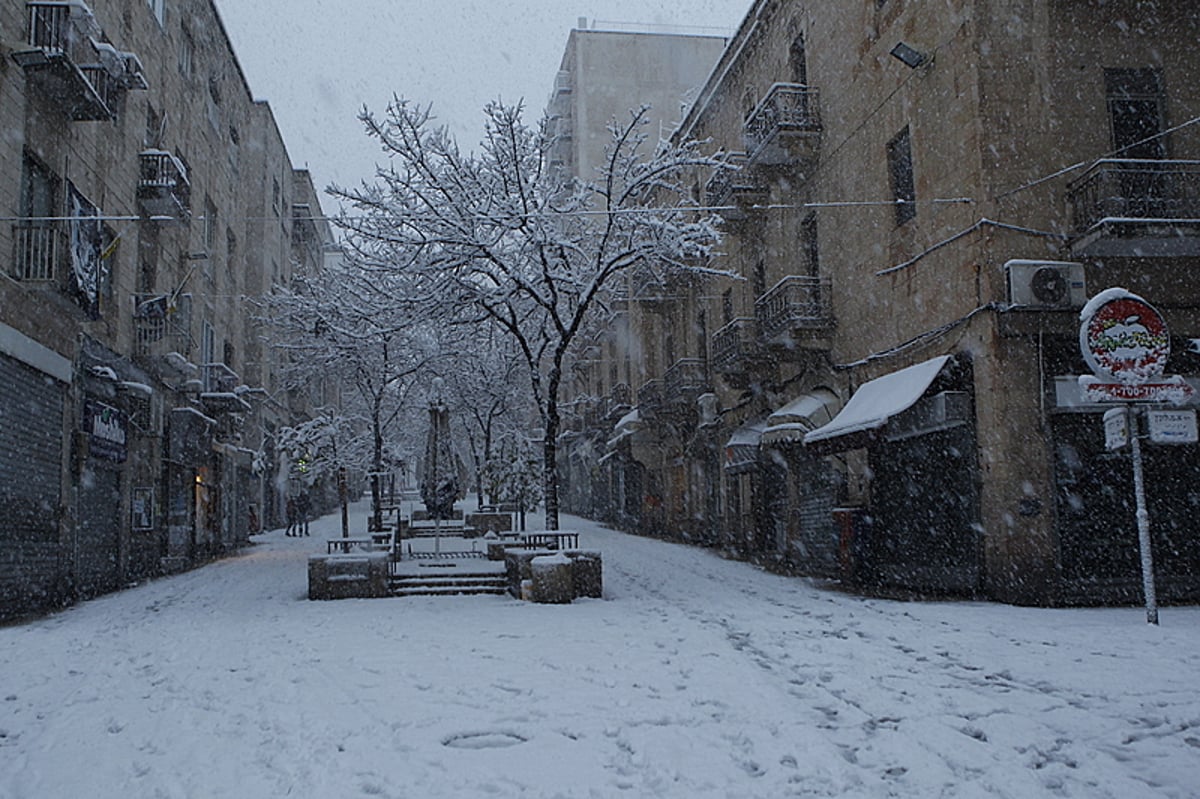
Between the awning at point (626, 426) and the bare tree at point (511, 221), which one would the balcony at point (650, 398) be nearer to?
the awning at point (626, 426)

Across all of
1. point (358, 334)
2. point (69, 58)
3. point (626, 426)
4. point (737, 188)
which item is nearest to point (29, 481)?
point (69, 58)

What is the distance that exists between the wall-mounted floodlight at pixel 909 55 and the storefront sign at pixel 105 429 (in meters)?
14.5

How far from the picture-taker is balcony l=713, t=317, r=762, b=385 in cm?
2092

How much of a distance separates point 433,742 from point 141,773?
5.75 ft

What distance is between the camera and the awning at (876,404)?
1435 centimetres

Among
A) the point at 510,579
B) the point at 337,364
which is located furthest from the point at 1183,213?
the point at 337,364

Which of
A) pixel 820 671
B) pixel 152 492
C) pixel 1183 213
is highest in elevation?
pixel 1183 213

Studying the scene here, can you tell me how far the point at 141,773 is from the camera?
590cm

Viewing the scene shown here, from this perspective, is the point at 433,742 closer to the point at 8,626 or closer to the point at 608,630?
the point at 608,630

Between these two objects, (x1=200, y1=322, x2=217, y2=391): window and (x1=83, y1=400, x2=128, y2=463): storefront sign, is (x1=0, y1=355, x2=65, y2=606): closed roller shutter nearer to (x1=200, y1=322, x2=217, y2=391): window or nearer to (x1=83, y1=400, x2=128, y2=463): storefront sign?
(x1=83, y1=400, x2=128, y2=463): storefront sign

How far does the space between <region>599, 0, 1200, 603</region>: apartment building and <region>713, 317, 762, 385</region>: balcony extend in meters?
1.26

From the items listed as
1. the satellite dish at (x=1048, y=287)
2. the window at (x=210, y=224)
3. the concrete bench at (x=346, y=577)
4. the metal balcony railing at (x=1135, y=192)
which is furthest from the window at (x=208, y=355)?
the metal balcony railing at (x=1135, y=192)

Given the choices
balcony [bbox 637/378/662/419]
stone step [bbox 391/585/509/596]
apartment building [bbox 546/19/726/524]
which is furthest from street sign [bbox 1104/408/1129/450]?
apartment building [bbox 546/19/726/524]

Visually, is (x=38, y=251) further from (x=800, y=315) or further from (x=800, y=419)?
(x=800, y=315)
